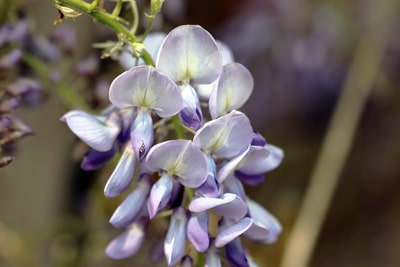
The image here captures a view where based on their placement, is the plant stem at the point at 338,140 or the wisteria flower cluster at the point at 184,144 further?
the plant stem at the point at 338,140

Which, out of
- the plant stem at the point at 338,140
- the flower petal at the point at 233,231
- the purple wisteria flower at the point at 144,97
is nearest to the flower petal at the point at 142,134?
the purple wisteria flower at the point at 144,97

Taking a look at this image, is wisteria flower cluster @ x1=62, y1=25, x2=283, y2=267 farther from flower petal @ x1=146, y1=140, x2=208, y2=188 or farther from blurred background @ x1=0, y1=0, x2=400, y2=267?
blurred background @ x1=0, y1=0, x2=400, y2=267

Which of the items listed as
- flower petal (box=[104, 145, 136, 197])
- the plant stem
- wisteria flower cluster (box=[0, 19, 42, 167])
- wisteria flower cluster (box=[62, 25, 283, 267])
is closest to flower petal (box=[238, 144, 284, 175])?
wisteria flower cluster (box=[62, 25, 283, 267])

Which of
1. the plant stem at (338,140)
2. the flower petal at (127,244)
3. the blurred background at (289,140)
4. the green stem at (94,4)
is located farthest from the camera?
the blurred background at (289,140)

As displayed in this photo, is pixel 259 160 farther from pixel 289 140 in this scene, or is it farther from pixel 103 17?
pixel 289 140

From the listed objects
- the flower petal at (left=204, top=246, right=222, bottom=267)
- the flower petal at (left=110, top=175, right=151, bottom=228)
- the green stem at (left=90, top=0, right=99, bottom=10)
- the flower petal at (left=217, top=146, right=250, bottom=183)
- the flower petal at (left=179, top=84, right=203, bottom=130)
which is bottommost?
the flower petal at (left=204, top=246, right=222, bottom=267)

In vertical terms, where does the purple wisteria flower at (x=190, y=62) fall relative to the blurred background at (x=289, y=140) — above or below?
above

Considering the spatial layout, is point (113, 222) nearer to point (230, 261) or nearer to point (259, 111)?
point (230, 261)

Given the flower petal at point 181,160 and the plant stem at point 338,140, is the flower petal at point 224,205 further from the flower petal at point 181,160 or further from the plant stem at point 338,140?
the plant stem at point 338,140
